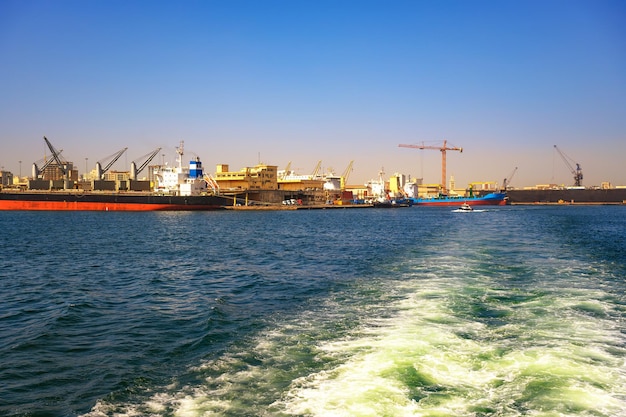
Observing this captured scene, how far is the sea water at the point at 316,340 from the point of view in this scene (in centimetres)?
751

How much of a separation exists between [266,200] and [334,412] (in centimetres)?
11179

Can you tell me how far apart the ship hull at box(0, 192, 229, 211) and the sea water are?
68.5m

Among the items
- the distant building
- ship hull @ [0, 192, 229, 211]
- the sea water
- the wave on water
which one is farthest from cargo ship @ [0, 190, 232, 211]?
the wave on water

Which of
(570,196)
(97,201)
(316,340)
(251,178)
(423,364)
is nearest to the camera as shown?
(423,364)

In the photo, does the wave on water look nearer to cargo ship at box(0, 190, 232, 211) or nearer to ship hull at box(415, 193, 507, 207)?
cargo ship at box(0, 190, 232, 211)

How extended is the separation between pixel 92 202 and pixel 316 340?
305 feet

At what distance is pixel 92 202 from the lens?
3583 inches

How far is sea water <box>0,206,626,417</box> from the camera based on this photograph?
24.6ft

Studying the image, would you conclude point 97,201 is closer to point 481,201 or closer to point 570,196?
point 481,201

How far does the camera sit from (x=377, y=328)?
11.7 meters

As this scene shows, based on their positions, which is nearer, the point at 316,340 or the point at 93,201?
the point at 316,340

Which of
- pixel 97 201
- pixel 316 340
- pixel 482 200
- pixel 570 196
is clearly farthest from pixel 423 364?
pixel 570 196

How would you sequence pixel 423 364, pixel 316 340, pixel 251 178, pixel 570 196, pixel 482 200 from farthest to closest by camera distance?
pixel 570 196, pixel 482 200, pixel 251 178, pixel 316 340, pixel 423 364

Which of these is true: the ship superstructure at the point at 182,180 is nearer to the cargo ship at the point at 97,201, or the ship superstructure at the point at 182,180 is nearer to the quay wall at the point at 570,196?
the cargo ship at the point at 97,201
